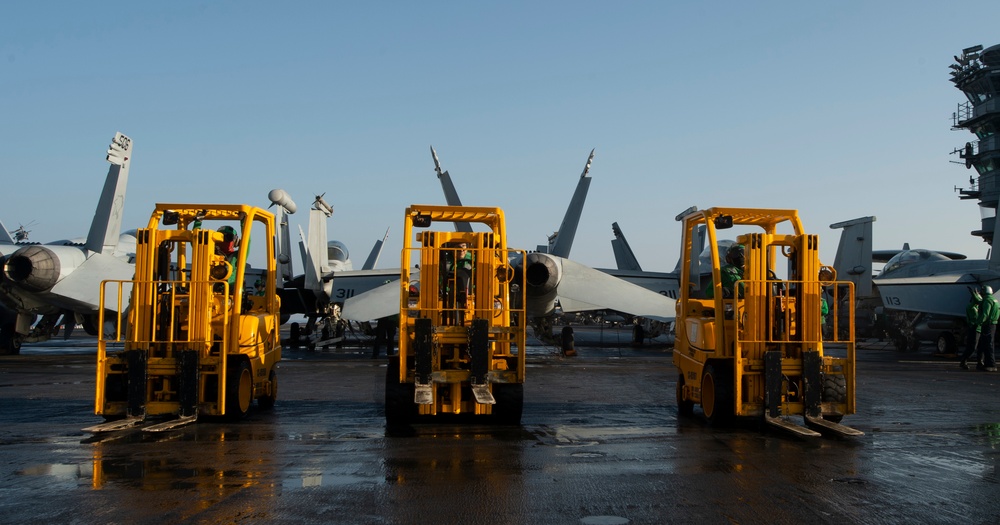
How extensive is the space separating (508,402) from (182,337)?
3831 millimetres

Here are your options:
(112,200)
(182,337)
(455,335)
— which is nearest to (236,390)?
(182,337)

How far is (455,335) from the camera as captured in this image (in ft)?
28.9

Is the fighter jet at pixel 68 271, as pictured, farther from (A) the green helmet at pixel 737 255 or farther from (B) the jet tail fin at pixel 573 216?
(A) the green helmet at pixel 737 255

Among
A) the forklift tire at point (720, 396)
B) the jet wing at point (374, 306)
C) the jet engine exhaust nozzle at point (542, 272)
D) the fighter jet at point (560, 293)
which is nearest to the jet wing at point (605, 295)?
the fighter jet at point (560, 293)

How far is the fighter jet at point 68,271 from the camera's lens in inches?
848

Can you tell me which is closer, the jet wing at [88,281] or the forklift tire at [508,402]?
the forklift tire at [508,402]

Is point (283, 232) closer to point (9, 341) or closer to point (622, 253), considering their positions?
point (9, 341)

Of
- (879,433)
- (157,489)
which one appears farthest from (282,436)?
(879,433)

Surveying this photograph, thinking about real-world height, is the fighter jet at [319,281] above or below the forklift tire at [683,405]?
above

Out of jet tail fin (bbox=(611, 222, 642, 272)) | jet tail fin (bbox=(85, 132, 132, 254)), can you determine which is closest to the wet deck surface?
jet tail fin (bbox=(85, 132, 132, 254))

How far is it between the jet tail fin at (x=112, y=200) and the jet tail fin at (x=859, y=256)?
2209 centimetres

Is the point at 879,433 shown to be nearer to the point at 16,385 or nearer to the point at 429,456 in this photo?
the point at 429,456

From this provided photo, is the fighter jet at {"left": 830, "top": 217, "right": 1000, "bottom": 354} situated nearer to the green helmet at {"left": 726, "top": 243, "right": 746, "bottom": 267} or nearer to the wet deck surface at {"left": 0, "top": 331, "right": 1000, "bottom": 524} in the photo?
the wet deck surface at {"left": 0, "top": 331, "right": 1000, "bottom": 524}

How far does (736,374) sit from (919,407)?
4433 mm
